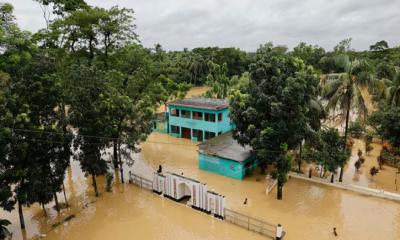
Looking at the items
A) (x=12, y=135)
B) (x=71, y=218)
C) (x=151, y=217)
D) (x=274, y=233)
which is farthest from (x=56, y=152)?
(x=274, y=233)

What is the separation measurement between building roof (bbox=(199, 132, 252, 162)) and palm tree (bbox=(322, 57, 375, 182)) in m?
6.45

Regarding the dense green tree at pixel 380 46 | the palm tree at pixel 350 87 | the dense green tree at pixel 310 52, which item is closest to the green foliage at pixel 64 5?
the palm tree at pixel 350 87

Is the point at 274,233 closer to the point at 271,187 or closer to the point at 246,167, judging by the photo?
the point at 271,187

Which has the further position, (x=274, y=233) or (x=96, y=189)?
(x=96, y=189)

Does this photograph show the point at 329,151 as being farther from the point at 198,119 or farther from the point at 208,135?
the point at 198,119

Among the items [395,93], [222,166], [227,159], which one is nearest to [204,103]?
[222,166]

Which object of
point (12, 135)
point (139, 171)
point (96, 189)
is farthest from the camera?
point (139, 171)

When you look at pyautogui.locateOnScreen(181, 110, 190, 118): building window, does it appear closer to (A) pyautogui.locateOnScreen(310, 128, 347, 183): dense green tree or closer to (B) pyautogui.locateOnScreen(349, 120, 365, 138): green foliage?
(A) pyautogui.locateOnScreen(310, 128, 347, 183): dense green tree

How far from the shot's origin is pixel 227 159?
20156mm

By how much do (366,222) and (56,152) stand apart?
A: 16.2 metres

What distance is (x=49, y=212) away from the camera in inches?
651

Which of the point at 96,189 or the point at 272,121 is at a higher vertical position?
the point at 272,121

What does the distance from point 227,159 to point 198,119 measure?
9060 mm

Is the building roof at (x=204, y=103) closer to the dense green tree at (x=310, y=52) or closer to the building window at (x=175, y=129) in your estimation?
the building window at (x=175, y=129)
